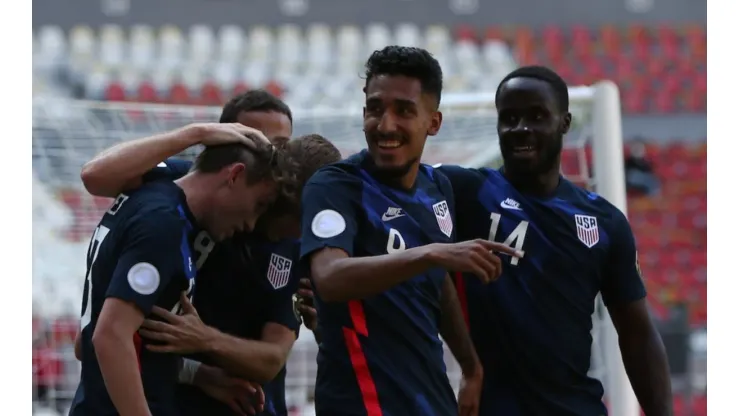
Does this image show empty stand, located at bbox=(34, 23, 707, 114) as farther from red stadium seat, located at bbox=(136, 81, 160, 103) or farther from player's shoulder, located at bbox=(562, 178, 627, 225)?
player's shoulder, located at bbox=(562, 178, 627, 225)

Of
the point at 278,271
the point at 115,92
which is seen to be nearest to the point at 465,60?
the point at 115,92

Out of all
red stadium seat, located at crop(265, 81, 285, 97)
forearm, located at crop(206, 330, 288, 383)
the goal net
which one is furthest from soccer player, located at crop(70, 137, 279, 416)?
red stadium seat, located at crop(265, 81, 285, 97)

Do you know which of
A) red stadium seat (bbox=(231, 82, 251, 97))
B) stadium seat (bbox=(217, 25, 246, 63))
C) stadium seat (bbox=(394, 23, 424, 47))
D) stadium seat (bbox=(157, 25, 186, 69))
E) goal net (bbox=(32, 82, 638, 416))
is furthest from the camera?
stadium seat (bbox=(394, 23, 424, 47))

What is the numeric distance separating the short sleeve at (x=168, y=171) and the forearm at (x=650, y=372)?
1.44m

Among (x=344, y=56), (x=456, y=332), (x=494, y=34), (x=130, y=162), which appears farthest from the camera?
(x=494, y=34)

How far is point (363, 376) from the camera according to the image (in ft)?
8.70

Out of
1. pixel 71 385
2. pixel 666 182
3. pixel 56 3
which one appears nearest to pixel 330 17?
pixel 56 3

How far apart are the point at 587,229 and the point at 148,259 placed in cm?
135

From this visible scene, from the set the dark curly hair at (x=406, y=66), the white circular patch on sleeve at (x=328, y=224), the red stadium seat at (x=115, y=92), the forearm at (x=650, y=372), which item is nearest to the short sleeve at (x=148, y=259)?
the white circular patch on sleeve at (x=328, y=224)

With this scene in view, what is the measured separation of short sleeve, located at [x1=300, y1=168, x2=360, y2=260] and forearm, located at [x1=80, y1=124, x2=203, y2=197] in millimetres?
399

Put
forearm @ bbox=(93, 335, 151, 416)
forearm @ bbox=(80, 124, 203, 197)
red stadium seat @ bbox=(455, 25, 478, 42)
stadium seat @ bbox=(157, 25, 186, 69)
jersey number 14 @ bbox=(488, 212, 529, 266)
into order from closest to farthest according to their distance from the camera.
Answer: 1. forearm @ bbox=(93, 335, 151, 416)
2. forearm @ bbox=(80, 124, 203, 197)
3. jersey number 14 @ bbox=(488, 212, 529, 266)
4. stadium seat @ bbox=(157, 25, 186, 69)
5. red stadium seat @ bbox=(455, 25, 478, 42)

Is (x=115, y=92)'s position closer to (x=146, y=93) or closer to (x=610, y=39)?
(x=146, y=93)

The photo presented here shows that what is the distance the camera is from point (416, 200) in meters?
2.84

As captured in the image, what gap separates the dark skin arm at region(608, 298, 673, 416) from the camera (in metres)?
3.19
